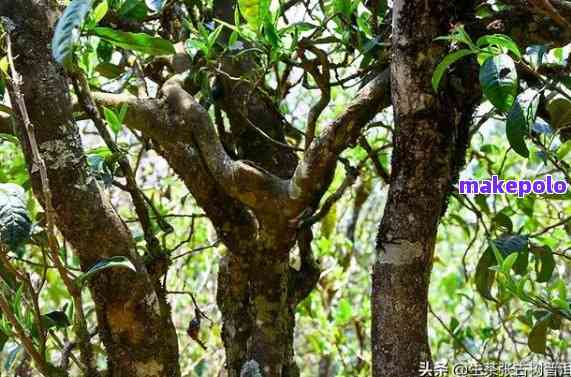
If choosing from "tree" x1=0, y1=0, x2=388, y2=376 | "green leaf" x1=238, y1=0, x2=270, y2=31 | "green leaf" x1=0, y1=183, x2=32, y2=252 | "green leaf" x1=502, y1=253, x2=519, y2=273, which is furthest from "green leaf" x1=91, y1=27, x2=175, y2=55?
"green leaf" x1=502, y1=253, x2=519, y2=273

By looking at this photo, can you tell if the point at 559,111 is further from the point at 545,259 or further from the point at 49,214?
the point at 49,214

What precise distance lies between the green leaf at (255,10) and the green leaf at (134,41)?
0.11 metres

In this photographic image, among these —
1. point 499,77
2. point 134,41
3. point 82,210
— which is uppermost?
point 134,41

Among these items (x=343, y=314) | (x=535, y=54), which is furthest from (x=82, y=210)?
(x=343, y=314)

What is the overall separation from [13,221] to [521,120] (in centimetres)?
55

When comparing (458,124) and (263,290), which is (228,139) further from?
(458,124)

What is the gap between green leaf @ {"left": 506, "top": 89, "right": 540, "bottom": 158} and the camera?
2.60 feet

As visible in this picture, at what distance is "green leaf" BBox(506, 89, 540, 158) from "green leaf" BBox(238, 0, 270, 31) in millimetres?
337

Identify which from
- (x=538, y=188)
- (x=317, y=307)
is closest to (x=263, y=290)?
(x=538, y=188)

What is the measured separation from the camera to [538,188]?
1.25 m

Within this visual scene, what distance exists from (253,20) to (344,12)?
0.43 ft

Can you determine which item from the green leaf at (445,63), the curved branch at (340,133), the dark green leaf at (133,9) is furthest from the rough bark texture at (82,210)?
the green leaf at (445,63)

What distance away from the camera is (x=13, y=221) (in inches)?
30.3

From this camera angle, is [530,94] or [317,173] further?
[317,173]
